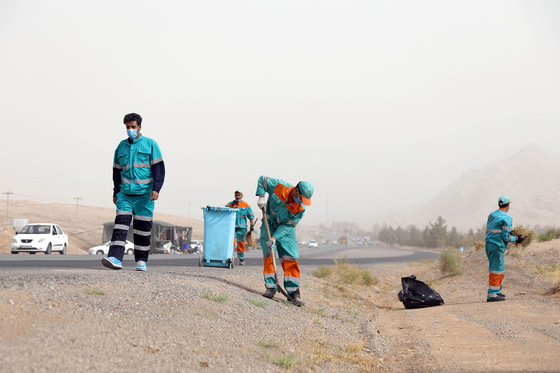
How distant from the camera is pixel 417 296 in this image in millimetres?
11773

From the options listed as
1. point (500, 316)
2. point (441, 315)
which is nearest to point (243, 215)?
point (441, 315)

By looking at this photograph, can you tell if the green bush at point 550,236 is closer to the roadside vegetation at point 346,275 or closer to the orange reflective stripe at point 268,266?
the roadside vegetation at point 346,275

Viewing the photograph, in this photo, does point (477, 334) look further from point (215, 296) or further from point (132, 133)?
point (132, 133)

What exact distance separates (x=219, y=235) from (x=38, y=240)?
44.3ft

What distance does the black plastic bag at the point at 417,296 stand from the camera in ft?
38.3

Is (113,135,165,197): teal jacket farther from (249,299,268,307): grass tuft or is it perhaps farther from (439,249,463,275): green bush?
(439,249,463,275): green bush

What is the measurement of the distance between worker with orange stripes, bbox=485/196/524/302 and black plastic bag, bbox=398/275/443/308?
3.39ft

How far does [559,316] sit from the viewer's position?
919 cm

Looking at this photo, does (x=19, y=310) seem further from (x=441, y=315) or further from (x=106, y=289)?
(x=441, y=315)

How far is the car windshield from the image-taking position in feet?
81.0

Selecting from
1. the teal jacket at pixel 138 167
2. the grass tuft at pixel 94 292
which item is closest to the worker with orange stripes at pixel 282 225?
the teal jacket at pixel 138 167

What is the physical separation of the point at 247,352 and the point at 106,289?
1885mm

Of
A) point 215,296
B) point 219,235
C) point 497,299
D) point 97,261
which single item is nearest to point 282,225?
point 215,296

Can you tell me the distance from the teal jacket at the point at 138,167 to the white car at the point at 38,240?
1702 centimetres
